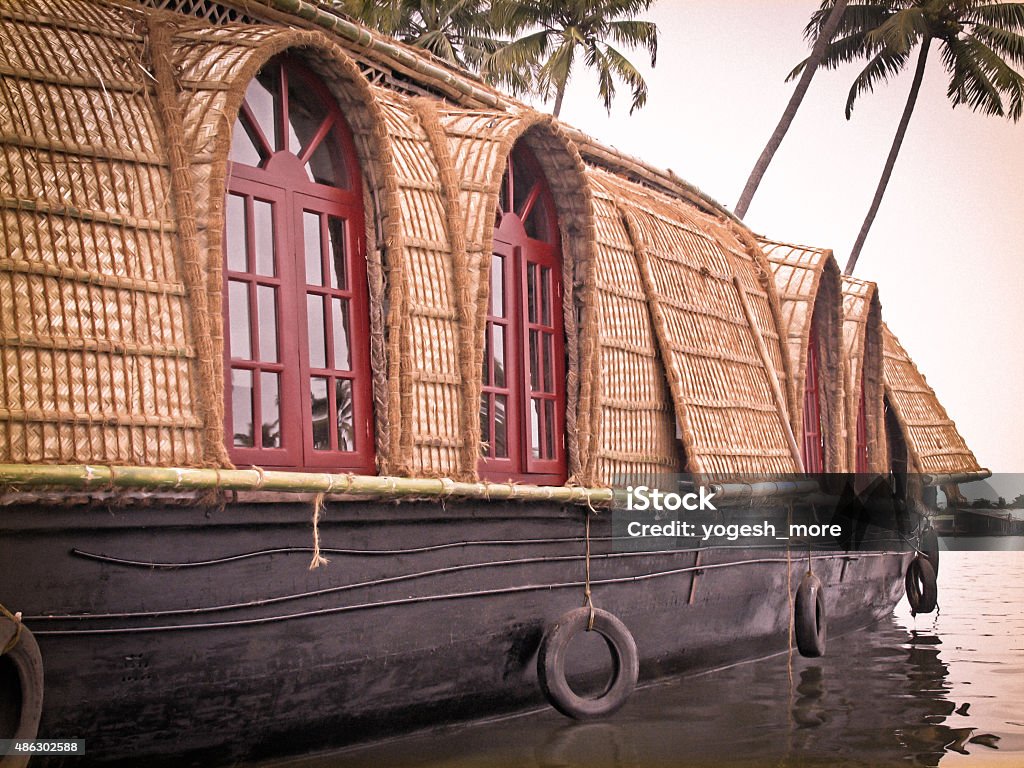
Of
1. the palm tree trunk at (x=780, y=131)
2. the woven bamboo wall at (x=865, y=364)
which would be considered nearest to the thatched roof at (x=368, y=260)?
the woven bamboo wall at (x=865, y=364)

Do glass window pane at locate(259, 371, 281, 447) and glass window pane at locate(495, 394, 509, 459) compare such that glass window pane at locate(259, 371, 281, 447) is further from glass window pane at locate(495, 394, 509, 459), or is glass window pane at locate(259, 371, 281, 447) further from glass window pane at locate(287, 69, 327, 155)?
glass window pane at locate(495, 394, 509, 459)

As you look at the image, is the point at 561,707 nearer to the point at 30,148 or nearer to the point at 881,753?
the point at 881,753

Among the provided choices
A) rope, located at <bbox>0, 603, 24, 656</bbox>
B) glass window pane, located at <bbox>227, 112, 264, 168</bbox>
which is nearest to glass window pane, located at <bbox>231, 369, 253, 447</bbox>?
glass window pane, located at <bbox>227, 112, 264, 168</bbox>

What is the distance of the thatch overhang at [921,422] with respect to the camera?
1202 centimetres

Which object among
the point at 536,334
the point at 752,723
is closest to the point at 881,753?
the point at 752,723

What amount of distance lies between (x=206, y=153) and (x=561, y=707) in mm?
2883

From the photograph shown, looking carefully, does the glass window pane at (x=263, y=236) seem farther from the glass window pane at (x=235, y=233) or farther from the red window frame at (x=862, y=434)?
the red window frame at (x=862, y=434)

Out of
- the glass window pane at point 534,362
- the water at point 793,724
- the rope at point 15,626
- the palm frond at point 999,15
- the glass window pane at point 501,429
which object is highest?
the palm frond at point 999,15

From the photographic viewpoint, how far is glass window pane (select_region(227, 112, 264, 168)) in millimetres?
4895

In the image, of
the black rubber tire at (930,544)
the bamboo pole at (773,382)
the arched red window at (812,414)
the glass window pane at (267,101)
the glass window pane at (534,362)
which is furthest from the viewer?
the black rubber tire at (930,544)

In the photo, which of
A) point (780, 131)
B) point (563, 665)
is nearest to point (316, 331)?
point (563, 665)

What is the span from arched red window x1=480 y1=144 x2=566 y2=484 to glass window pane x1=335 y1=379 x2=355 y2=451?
82 centimetres

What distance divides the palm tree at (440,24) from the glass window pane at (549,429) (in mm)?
13788

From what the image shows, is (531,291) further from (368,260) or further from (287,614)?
(287,614)
